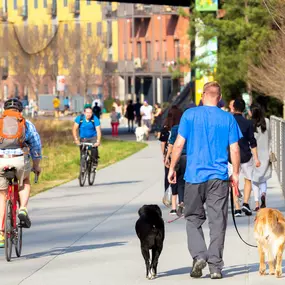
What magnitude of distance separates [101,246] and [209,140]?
10.2 ft

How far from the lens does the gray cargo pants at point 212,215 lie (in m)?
10.7

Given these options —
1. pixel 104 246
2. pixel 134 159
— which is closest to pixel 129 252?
pixel 104 246

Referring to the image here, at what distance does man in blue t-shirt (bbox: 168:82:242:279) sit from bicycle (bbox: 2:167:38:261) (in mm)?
2125

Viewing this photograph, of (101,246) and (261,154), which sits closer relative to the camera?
(101,246)

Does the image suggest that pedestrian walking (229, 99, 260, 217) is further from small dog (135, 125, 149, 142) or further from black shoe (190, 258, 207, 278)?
small dog (135, 125, 149, 142)

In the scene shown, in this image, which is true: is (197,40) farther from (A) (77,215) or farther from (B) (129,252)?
(B) (129,252)

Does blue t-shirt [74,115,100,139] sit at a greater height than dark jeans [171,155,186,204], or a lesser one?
lesser

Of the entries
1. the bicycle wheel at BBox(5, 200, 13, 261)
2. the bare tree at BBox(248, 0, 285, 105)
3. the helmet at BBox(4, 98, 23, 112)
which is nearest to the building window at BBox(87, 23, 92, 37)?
the bare tree at BBox(248, 0, 285, 105)

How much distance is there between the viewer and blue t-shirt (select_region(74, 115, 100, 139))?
76.3 ft

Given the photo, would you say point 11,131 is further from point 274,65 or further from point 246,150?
point 274,65

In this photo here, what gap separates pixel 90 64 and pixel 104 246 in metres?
85.9

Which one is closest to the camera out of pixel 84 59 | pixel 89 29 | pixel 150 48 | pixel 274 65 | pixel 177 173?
pixel 177 173

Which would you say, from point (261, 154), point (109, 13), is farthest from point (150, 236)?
point (109, 13)

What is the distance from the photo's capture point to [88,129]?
925 inches
